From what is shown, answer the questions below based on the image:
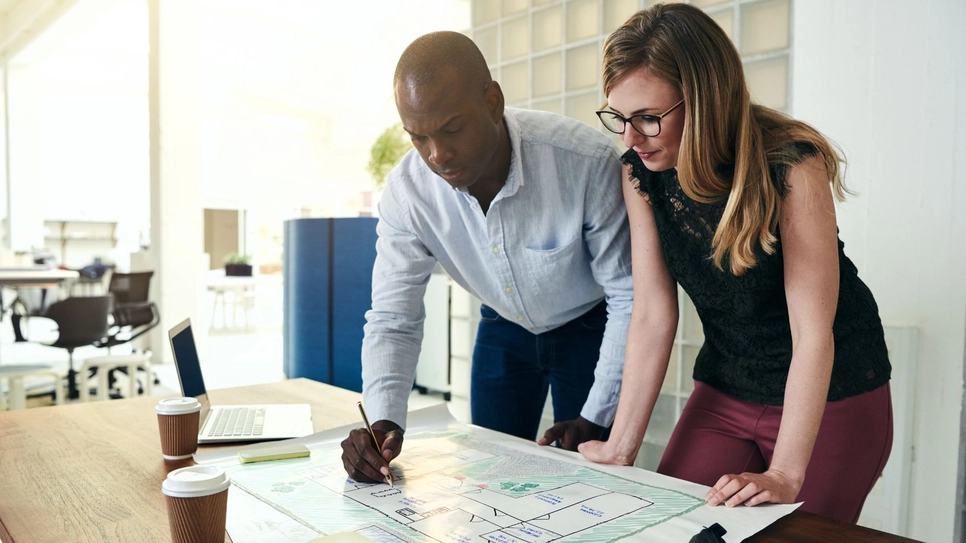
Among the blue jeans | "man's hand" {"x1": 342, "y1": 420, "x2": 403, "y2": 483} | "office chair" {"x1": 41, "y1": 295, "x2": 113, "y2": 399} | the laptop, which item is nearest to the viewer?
"man's hand" {"x1": 342, "y1": 420, "x2": 403, "y2": 483}

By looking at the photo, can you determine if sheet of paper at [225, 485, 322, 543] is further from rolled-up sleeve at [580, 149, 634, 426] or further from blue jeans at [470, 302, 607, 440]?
blue jeans at [470, 302, 607, 440]

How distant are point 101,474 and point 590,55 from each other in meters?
2.05

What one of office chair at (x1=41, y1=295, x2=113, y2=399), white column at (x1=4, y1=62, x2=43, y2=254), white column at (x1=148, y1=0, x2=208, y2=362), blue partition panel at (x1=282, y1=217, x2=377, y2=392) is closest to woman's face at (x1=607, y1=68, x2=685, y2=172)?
blue partition panel at (x1=282, y1=217, x2=377, y2=392)

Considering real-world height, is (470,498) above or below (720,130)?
below

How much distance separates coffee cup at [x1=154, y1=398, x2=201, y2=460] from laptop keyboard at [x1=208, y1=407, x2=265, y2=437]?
15 centimetres

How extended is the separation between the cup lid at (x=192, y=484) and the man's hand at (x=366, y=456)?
0.28 meters

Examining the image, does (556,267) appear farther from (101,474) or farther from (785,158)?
(101,474)

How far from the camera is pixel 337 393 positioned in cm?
186

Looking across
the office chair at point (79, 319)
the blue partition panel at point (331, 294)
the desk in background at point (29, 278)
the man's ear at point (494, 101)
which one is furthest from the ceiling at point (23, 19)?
the man's ear at point (494, 101)

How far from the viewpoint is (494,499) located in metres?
0.99

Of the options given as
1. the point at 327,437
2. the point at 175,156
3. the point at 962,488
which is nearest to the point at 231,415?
the point at 327,437

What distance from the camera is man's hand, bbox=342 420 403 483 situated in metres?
1.07

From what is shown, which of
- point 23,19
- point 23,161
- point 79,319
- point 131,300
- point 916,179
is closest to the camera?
point 916,179

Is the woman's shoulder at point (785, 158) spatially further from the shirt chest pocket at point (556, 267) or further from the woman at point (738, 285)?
the shirt chest pocket at point (556, 267)
